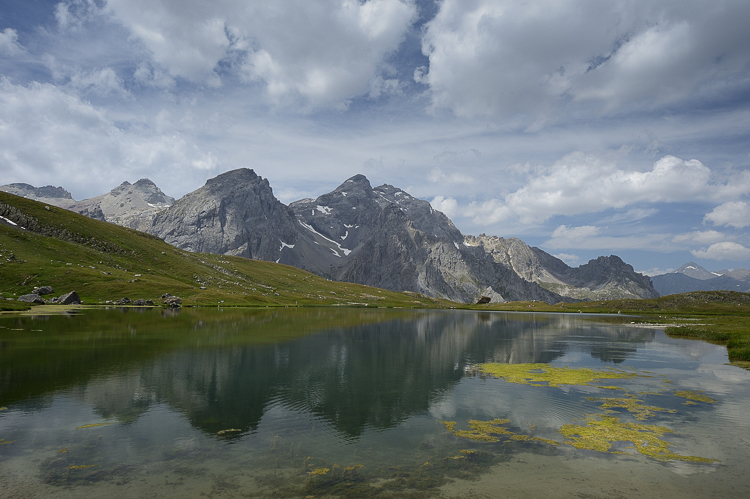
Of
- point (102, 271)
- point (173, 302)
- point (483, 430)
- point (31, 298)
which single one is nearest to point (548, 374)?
Answer: point (483, 430)

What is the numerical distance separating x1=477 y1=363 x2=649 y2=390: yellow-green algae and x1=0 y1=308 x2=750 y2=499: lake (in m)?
0.42

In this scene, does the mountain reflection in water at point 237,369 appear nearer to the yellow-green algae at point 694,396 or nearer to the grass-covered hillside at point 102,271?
the yellow-green algae at point 694,396

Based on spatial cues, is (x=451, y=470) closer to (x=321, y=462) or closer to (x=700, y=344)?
(x=321, y=462)

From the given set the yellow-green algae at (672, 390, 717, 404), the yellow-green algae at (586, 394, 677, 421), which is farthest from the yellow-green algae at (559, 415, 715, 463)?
the yellow-green algae at (672, 390, 717, 404)

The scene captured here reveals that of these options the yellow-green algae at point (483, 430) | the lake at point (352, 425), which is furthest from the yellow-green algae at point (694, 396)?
the yellow-green algae at point (483, 430)

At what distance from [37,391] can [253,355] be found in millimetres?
22126

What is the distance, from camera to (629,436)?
941 inches

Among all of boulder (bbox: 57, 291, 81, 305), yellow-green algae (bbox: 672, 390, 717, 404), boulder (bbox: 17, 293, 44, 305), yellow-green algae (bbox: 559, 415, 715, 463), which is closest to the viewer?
yellow-green algae (bbox: 559, 415, 715, 463)

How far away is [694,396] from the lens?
113 feet

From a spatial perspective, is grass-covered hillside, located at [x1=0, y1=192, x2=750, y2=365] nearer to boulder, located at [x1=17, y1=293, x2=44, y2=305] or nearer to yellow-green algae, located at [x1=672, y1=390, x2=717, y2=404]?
boulder, located at [x1=17, y1=293, x2=44, y2=305]

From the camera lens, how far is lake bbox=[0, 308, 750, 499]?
1712cm

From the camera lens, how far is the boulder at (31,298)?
334 ft

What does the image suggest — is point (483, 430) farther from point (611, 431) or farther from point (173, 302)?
point (173, 302)

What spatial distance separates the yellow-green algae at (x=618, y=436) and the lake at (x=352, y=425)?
0.16 meters
